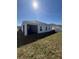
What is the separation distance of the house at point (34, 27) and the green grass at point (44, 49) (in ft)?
0.37

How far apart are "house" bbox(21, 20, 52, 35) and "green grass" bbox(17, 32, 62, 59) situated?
11 cm

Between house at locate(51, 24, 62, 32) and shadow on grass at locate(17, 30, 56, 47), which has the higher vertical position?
house at locate(51, 24, 62, 32)

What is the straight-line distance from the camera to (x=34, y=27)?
155 cm

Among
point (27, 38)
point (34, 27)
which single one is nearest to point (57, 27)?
point (34, 27)

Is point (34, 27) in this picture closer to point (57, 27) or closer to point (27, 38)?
point (27, 38)

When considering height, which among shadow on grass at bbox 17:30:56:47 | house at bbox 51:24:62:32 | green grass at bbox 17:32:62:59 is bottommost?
green grass at bbox 17:32:62:59

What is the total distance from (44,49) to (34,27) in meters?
0.30

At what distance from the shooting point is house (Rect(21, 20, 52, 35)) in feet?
5.00

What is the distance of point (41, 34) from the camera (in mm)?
1535

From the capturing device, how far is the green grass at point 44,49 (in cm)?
149

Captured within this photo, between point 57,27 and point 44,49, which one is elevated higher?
point 57,27

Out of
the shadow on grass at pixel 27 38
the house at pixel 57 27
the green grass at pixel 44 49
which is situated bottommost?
the green grass at pixel 44 49
